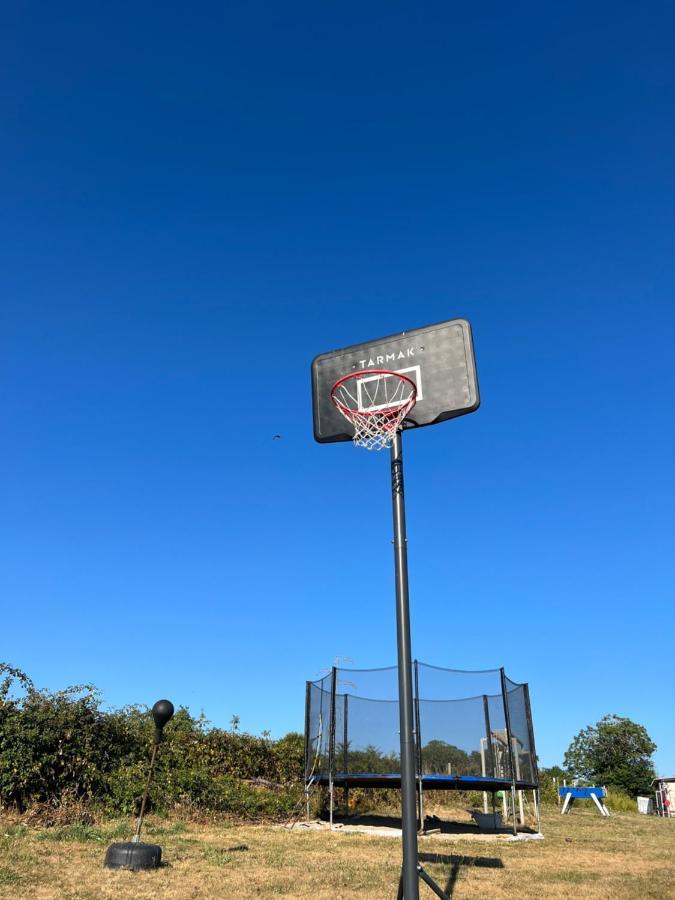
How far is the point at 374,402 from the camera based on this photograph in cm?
834

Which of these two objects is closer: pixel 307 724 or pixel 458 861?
pixel 458 861

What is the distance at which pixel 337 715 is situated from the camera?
14.2m

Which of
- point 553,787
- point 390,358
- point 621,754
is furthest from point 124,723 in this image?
point 621,754

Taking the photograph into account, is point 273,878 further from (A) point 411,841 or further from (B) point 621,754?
(B) point 621,754

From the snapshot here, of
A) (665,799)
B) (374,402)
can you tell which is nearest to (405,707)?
(374,402)

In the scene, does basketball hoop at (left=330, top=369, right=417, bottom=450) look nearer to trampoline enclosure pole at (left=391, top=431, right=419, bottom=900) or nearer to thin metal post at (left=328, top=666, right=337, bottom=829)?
trampoline enclosure pole at (left=391, top=431, right=419, bottom=900)

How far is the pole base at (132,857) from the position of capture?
7383 mm

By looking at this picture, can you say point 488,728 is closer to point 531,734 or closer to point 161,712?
A: point 531,734

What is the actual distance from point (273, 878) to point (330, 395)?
586 centimetres

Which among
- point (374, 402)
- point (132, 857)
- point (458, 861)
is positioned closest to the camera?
point (132, 857)

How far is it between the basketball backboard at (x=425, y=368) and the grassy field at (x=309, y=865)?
524 centimetres

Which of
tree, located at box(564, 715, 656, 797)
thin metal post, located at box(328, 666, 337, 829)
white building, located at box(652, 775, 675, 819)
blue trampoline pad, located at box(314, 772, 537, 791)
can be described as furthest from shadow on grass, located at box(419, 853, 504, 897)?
tree, located at box(564, 715, 656, 797)

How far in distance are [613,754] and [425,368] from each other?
70.5 meters

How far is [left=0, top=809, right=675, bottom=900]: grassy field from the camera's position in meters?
6.55
